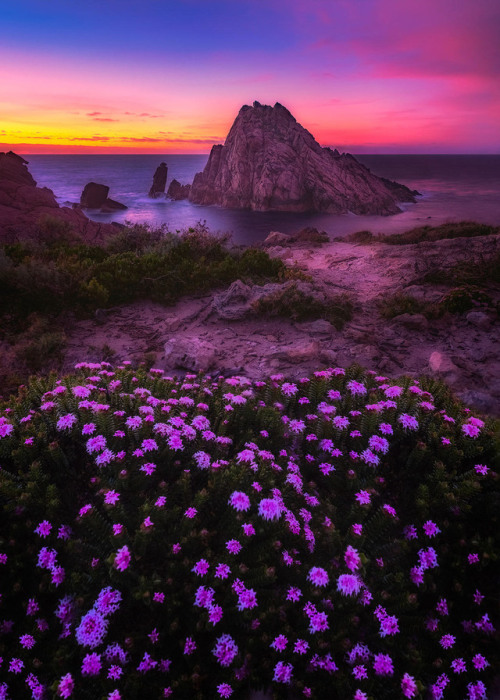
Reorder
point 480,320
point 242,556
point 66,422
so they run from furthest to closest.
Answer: point 480,320, point 66,422, point 242,556

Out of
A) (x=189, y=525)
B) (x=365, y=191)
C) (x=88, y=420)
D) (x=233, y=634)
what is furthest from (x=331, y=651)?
(x=365, y=191)

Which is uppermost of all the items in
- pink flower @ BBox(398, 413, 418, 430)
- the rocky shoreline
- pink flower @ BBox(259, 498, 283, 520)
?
pink flower @ BBox(398, 413, 418, 430)

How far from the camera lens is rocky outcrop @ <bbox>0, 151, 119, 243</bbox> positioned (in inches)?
717

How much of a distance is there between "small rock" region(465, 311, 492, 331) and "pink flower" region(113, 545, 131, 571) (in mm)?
9375

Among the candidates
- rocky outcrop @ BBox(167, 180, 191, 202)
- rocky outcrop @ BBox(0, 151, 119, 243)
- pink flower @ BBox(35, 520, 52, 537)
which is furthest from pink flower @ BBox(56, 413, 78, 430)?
rocky outcrop @ BBox(167, 180, 191, 202)

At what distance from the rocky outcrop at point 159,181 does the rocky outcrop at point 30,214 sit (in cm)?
6728

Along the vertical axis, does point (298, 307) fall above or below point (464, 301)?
below

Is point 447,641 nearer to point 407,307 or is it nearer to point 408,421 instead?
point 408,421

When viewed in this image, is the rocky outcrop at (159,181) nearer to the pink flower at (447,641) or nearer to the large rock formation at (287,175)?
the large rock formation at (287,175)

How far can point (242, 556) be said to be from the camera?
277 cm

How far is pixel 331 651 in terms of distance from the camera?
2553 millimetres

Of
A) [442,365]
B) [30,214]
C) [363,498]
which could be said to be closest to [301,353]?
[442,365]

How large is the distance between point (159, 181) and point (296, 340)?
309ft

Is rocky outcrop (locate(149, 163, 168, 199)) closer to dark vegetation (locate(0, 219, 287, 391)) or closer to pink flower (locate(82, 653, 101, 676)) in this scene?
dark vegetation (locate(0, 219, 287, 391))
